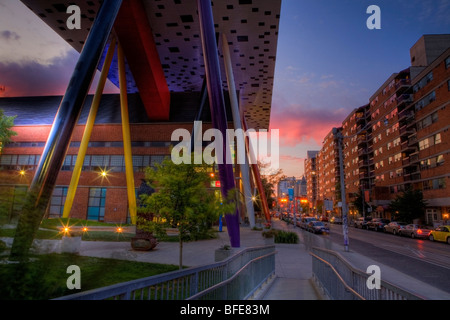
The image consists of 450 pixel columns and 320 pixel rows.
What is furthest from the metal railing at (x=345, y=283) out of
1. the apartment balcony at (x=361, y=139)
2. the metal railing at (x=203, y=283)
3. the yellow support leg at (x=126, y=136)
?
the apartment balcony at (x=361, y=139)

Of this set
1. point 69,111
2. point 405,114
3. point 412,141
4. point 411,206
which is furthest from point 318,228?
point 405,114

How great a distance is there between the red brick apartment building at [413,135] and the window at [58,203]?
3684 cm

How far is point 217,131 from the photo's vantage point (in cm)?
1722

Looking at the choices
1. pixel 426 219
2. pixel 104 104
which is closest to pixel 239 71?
pixel 104 104

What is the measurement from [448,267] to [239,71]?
32.8 m

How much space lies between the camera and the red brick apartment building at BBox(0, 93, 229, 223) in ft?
121

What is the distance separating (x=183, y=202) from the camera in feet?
29.2

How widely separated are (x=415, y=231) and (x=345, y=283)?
3040 centimetres

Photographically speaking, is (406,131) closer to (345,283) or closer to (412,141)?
(412,141)

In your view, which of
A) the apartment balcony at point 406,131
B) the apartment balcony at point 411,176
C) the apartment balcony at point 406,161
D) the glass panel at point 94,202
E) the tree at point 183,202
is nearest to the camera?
the tree at point 183,202

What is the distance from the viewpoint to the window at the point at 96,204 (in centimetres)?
3700

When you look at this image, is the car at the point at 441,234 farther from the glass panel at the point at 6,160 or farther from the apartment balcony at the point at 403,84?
the glass panel at the point at 6,160

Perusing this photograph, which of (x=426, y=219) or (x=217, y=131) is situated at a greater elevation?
(x=217, y=131)
